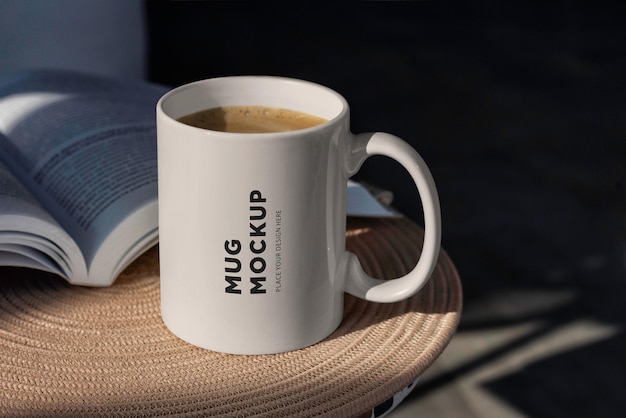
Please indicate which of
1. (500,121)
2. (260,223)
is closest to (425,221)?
(260,223)

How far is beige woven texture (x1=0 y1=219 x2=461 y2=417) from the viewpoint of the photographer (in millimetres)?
A: 536

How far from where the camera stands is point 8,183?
68 centimetres

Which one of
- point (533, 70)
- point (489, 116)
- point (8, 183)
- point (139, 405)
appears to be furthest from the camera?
point (533, 70)

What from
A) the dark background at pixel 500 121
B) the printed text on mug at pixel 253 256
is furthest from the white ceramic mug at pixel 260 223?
the dark background at pixel 500 121

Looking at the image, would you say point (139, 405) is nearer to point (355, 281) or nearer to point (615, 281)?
point (355, 281)

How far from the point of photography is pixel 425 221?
572 mm

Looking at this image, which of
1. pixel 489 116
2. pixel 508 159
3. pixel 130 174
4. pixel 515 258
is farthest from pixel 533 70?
pixel 130 174

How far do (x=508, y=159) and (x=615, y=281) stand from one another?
0.59 m

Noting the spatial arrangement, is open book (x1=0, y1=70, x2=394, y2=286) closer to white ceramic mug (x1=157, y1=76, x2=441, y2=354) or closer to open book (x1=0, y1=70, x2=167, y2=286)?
open book (x1=0, y1=70, x2=167, y2=286)

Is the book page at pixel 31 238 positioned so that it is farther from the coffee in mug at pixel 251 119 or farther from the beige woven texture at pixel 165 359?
the coffee in mug at pixel 251 119

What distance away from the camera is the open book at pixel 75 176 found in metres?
0.66

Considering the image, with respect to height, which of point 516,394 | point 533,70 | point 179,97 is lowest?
point 516,394

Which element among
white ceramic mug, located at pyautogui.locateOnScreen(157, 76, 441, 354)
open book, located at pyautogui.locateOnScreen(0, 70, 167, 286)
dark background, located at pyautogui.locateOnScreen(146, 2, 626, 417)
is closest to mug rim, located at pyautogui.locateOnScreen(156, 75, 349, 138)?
white ceramic mug, located at pyautogui.locateOnScreen(157, 76, 441, 354)

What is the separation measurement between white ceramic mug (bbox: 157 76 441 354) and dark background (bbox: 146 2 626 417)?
0.85m
